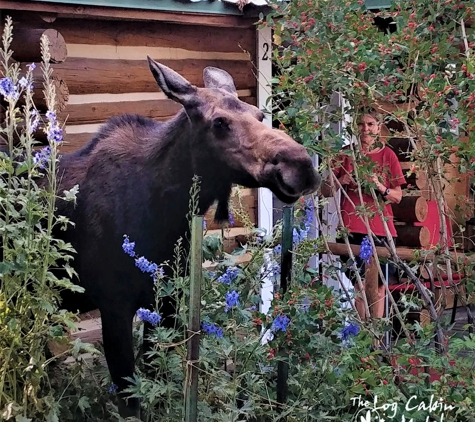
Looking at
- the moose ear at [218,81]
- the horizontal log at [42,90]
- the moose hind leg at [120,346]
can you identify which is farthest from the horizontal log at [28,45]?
the moose hind leg at [120,346]

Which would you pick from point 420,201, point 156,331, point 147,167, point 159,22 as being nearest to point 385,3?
point 159,22

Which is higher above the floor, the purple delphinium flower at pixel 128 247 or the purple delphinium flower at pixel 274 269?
the purple delphinium flower at pixel 128 247

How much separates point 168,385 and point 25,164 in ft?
3.36

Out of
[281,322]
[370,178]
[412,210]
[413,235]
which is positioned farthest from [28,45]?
[413,235]

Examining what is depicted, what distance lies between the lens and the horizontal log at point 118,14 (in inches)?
187

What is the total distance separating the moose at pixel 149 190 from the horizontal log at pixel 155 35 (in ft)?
5.52

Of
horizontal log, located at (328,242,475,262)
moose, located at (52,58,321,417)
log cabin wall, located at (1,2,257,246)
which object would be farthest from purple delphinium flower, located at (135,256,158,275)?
log cabin wall, located at (1,2,257,246)

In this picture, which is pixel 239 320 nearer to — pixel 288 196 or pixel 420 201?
pixel 288 196

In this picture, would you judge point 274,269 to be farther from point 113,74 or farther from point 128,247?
point 113,74

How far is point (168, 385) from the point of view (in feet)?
11.0

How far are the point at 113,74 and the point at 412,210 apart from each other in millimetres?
3129

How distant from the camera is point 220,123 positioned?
3688mm

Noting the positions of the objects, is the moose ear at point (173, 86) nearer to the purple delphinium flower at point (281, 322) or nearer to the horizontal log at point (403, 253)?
the purple delphinium flower at point (281, 322)

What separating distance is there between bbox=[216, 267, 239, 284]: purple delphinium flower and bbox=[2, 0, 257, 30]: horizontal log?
1.74m
